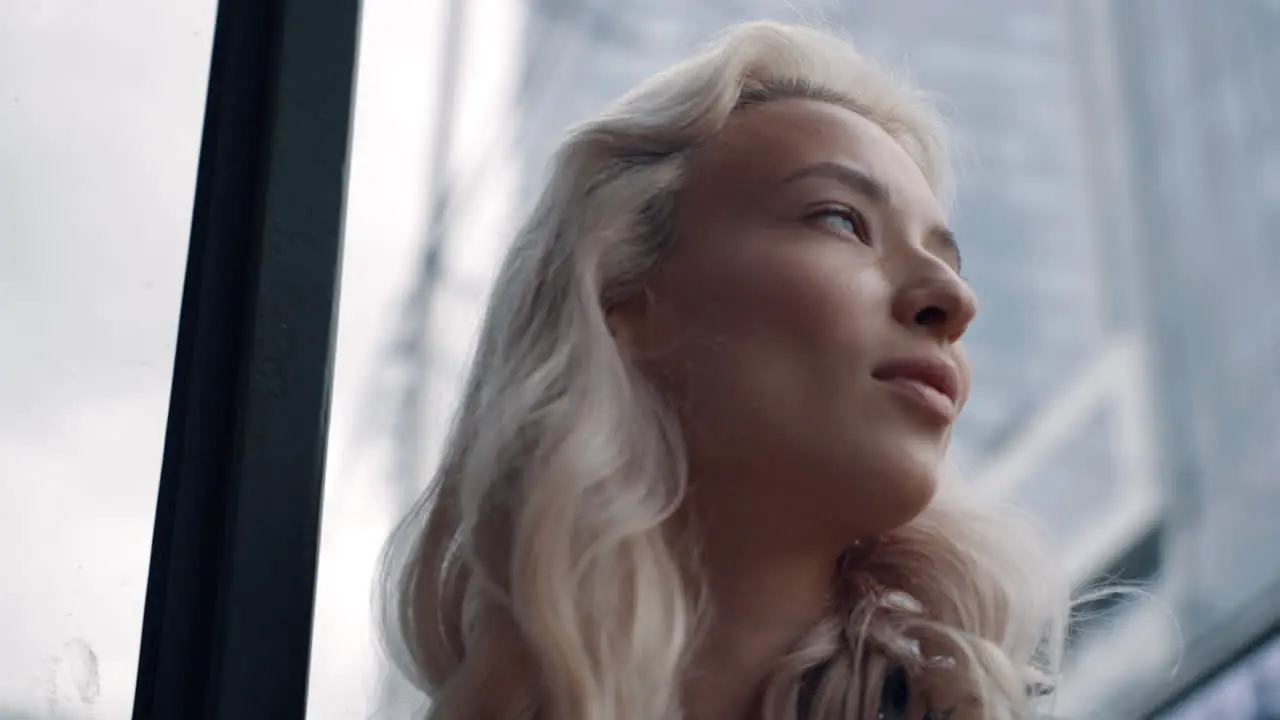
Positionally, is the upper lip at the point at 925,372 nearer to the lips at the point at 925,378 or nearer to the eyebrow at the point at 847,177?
the lips at the point at 925,378

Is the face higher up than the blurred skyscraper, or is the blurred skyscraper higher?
the blurred skyscraper

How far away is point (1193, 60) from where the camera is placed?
1.91m

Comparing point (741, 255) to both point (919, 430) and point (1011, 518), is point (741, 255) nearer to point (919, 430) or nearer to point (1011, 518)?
point (919, 430)

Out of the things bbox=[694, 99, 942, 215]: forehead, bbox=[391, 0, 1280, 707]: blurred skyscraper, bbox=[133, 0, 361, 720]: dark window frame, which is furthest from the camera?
bbox=[391, 0, 1280, 707]: blurred skyscraper

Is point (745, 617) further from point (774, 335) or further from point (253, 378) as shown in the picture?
point (253, 378)

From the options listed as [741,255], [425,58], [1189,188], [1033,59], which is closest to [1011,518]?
[741,255]

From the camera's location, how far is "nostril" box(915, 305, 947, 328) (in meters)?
0.85

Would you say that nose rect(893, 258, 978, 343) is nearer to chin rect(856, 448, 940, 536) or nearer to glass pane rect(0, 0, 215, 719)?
chin rect(856, 448, 940, 536)

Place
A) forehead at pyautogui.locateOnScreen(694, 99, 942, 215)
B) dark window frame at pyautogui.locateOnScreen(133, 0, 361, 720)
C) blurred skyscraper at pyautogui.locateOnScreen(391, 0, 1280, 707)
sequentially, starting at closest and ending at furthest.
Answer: dark window frame at pyautogui.locateOnScreen(133, 0, 361, 720) → forehead at pyautogui.locateOnScreen(694, 99, 942, 215) → blurred skyscraper at pyautogui.locateOnScreen(391, 0, 1280, 707)

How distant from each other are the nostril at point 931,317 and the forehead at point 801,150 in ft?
0.29

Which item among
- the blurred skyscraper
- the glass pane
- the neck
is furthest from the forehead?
the blurred skyscraper

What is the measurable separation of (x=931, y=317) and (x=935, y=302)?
16 mm

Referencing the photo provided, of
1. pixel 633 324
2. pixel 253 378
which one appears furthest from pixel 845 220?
pixel 253 378

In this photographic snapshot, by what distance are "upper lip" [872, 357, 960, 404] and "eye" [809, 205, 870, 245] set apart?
0.32 ft
